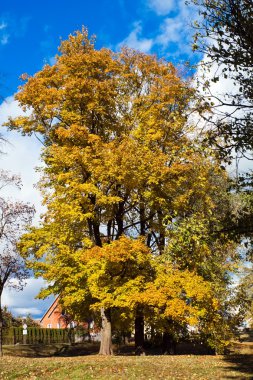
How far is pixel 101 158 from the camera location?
21656 mm

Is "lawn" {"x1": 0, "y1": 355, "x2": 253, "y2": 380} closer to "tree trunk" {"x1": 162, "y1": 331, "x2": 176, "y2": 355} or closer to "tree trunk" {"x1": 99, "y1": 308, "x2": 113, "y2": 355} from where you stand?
"tree trunk" {"x1": 99, "y1": 308, "x2": 113, "y2": 355}

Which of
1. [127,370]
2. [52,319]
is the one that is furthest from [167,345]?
[52,319]

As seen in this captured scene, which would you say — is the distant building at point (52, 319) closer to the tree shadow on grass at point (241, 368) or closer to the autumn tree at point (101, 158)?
the autumn tree at point (101, 158)

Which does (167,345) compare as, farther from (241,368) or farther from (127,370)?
(127,370)

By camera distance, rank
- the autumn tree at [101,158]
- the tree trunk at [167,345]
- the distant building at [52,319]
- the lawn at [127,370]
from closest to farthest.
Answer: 1. the lawn at [127,370]
2. the autumn tree at [101,158]
3. the tree trunk at [167,345]
4. the distant building at [52,319]

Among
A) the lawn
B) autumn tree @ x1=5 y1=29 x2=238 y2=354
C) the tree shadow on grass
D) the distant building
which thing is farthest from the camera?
the distant building

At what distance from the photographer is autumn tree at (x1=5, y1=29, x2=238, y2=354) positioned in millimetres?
20953

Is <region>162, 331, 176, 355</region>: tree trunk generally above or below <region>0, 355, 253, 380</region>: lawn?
below

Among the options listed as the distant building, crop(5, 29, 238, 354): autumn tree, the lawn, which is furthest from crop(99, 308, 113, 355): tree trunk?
the distant building

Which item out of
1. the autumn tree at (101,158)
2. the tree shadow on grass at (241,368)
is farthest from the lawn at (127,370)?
the autumn tree at (101,158)

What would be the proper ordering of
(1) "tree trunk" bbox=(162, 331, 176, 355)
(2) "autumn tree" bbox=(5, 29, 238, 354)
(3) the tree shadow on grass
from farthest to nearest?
1. (1) "tree trunk" bbox=(162, 331, 176, 355)
2. (2) "autumn tree" bbox=(5, 29, 238, 354)
3. (3) the tree shadow on grass

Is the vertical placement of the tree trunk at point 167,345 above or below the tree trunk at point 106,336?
below

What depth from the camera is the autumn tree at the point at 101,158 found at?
68.7ft

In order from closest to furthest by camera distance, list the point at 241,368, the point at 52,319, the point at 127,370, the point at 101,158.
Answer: the point at 127,370, the point at 241,368, the point at 101,158, the point at 52,319
